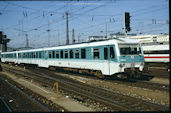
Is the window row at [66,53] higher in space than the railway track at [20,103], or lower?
higher

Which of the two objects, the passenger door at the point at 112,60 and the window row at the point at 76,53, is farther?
the window row at the point at 76,53

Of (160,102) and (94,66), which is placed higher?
(94,66)

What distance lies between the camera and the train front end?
13820mm

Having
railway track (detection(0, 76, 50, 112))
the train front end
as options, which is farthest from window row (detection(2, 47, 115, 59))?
railway track (detection(0, 76, 50, 112))

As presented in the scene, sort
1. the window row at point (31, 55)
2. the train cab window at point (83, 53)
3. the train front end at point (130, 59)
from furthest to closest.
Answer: the window row at point (31, 55) < the train cab window at point (83, 53) < the train front end at point (130, 59)

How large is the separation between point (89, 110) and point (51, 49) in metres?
16.5

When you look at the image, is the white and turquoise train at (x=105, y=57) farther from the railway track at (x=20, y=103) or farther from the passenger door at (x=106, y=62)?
the railway track at (x=20, y=103)

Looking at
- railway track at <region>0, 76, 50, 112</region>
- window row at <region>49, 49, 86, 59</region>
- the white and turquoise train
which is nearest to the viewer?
railway track at <region>0, 76, 50, 112</region>

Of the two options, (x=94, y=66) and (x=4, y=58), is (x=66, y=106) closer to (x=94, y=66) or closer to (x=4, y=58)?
(x=94, y=66)

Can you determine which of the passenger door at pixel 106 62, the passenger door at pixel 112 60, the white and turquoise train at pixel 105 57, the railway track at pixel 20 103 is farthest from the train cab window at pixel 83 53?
the railway track at pixel 20 103

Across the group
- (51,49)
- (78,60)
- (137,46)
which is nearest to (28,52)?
(51,49)

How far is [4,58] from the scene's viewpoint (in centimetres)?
4809

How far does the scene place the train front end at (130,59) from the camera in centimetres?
1382

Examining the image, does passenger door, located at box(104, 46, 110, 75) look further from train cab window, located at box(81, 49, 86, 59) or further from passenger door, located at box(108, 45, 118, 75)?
train cab window, located at box(81, 49, 86, 59)
